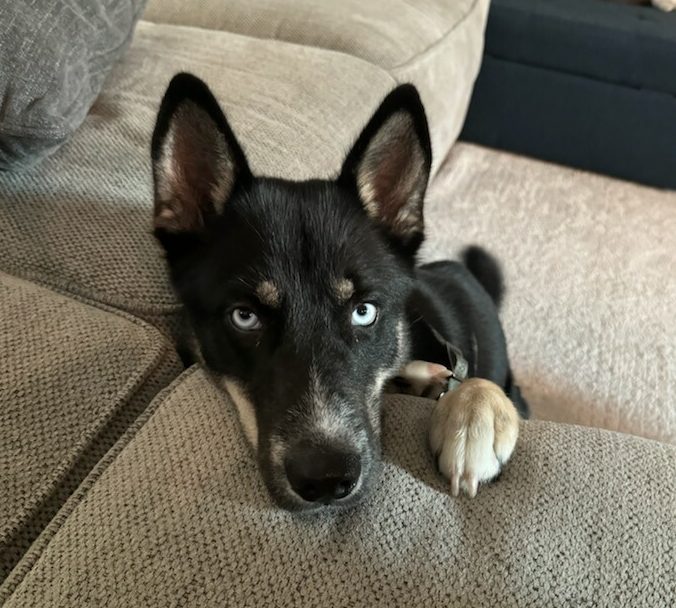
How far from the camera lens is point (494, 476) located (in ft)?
3.35

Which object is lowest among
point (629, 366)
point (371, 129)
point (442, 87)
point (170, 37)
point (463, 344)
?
point (629, 366)

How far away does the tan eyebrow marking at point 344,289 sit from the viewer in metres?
1.27

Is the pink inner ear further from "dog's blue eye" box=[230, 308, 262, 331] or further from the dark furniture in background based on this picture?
the dark furniture in background

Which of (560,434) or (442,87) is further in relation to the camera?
(442,87)

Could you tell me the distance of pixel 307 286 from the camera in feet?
4.10

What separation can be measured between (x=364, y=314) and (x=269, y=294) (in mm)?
216

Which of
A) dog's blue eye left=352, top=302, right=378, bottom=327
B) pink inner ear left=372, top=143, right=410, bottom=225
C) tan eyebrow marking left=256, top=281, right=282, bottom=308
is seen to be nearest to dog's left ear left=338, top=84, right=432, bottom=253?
pink inner ear left=372, top=143, right=410, bottom=225

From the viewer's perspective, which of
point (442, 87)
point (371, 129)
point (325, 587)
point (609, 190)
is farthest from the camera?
point (609, 190)

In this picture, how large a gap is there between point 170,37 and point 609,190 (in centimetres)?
239

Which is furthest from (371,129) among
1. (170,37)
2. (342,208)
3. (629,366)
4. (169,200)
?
(629,366)

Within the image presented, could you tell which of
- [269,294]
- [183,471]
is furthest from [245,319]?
[183,471]

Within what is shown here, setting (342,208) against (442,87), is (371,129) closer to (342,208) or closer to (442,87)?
(342,208)

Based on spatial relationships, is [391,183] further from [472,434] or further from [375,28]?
[375,28]

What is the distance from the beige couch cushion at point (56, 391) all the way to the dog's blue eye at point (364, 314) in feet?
1.26
